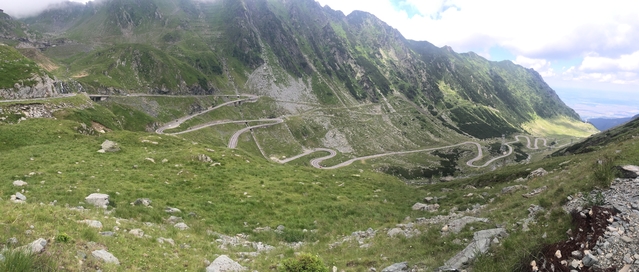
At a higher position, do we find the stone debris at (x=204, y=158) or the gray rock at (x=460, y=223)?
the gray rock at (x=460, y=223)

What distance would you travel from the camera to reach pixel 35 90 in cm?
7831

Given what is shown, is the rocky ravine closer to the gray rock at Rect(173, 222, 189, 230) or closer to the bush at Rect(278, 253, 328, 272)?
the bush at Rect(278, 253, 328, 272)

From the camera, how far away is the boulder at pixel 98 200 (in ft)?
67.8

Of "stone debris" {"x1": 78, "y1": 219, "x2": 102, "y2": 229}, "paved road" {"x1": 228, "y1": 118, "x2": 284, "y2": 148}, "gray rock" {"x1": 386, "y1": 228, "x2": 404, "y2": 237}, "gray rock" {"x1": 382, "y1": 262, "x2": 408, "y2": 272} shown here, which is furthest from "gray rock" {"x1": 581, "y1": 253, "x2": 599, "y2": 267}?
"paved road" {"x1": 228, "y1": 118, "x2": 284, "y2": 148}

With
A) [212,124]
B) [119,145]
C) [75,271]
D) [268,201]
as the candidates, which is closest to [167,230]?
[75,271]

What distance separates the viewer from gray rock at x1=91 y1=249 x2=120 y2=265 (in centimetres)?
1106

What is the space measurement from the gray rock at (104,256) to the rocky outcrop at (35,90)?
87106mm

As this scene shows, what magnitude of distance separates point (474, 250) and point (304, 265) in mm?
7727

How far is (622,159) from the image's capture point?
797 inches

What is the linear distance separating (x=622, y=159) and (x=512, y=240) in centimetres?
1532

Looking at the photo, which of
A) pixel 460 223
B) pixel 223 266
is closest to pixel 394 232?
pixel 460 223

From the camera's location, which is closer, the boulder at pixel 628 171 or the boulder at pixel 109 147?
the boulder at pixel 628 171

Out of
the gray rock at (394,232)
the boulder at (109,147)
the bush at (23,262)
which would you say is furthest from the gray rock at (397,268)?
the boulder at (109,147)

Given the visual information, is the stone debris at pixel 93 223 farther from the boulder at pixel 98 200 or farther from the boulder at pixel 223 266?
the boulder at pixel 98 200
